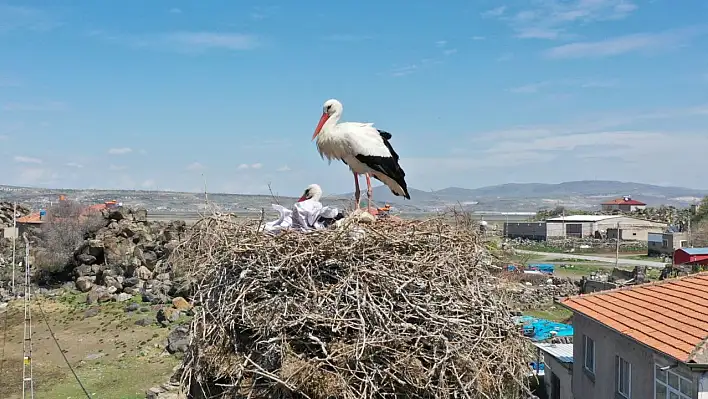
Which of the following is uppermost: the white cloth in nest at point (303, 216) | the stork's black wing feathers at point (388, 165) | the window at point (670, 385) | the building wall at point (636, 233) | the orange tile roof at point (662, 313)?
the stork's black wing feathers at point (388, 165)

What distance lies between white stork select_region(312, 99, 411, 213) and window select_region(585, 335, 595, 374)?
815 centimetres

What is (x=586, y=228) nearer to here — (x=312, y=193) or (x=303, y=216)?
(x=312, y=193)

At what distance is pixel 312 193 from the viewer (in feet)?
25.8

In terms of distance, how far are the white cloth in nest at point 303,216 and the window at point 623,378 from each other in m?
7.84

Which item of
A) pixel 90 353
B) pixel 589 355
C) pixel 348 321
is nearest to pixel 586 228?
pixel 90 353

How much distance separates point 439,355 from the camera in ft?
19.2

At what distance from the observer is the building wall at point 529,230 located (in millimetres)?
87125

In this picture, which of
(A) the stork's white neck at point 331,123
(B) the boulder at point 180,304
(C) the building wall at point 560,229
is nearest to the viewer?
(A) the stork's white neck at point 331,123

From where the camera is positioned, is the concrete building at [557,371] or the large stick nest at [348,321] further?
the concrete building at [557,371]

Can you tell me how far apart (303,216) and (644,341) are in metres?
7.16

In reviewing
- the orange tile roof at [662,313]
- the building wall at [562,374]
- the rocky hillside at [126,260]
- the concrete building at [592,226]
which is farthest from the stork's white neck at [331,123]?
the concrete building at [592,226]

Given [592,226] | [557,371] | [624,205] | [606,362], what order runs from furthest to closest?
[624,205], [592,226], [557,371], [606,362]

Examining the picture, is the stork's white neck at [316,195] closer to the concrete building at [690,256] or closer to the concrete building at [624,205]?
the concrete building at [690,256]

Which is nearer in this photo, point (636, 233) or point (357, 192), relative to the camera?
point (357, 192)
